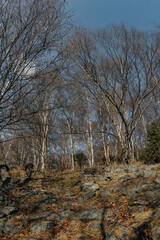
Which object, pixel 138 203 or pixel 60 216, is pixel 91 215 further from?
pixel 138 203

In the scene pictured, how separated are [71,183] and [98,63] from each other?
5950mm

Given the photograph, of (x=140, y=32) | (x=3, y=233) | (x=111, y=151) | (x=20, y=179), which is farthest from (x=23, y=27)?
(x=111, y=151)

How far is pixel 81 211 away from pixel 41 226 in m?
1.02

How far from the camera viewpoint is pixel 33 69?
4.97 m

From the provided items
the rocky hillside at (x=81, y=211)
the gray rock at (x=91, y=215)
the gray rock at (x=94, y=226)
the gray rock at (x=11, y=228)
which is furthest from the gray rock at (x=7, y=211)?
the gray rock at (x=94, y=226)

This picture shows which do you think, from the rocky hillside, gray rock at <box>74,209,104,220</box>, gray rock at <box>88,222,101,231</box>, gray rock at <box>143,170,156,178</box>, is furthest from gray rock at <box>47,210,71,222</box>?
gray rock at <box>143,170,156,178</box>

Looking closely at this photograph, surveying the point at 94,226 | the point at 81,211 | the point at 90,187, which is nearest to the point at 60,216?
the point at 81,211

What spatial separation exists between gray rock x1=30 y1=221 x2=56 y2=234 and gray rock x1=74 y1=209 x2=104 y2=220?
592 mm

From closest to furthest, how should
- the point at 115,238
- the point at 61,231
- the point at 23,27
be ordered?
the point at 115,238
the point at 61,231
the point at 23,27

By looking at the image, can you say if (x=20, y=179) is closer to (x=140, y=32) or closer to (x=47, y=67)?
(x=47, y=67)

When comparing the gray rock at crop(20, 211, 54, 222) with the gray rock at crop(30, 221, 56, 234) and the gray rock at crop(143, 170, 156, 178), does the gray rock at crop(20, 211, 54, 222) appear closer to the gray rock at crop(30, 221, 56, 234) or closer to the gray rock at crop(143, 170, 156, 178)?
the gray rock at crop(30, 221, 56, 234)

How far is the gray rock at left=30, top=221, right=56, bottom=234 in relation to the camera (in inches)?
143

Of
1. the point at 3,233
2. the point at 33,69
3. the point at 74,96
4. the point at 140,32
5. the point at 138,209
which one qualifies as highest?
the point at 140,32

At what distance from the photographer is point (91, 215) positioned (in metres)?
3.92
